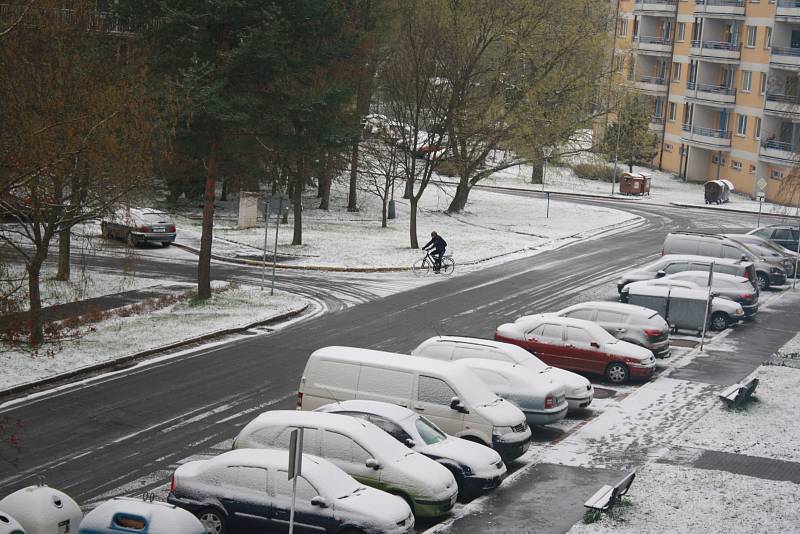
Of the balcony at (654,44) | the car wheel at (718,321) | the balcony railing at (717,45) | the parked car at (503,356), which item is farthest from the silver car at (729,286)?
the balcony at (654,44)

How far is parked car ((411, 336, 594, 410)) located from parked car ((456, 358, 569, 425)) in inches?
23.7

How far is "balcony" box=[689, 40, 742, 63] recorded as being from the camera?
228ft

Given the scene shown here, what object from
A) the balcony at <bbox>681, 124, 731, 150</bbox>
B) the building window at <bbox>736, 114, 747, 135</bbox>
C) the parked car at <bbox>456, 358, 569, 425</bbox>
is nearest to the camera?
the parked car at <bbox>456, 358, 569, 425</bbox>

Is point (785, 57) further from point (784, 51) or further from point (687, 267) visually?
point (687, 267)

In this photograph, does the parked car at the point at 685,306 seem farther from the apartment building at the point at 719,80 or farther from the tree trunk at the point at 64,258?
the apartment building at the point at 719,80

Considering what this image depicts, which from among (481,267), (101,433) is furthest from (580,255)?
(101,433)

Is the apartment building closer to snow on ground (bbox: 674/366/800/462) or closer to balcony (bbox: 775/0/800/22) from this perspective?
balcony (bbox: 775/0/800/22)

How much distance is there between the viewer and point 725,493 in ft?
50.8

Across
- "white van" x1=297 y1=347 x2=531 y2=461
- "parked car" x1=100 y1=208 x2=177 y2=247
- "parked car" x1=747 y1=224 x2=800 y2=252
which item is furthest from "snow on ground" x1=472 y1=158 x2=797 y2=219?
"white van" x1=297 y1=347 x2=531 y2=461

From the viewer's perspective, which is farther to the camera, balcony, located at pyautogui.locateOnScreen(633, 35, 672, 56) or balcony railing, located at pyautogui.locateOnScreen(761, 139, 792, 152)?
balcony, located at pyautogui.locateOnScreen(633, 35, 672, 56)

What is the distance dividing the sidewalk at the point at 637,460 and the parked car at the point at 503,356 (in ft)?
2.12

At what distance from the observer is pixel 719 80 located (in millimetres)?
73250

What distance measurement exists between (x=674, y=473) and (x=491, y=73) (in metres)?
37.9

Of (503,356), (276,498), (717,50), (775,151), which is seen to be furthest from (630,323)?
(717,50)
